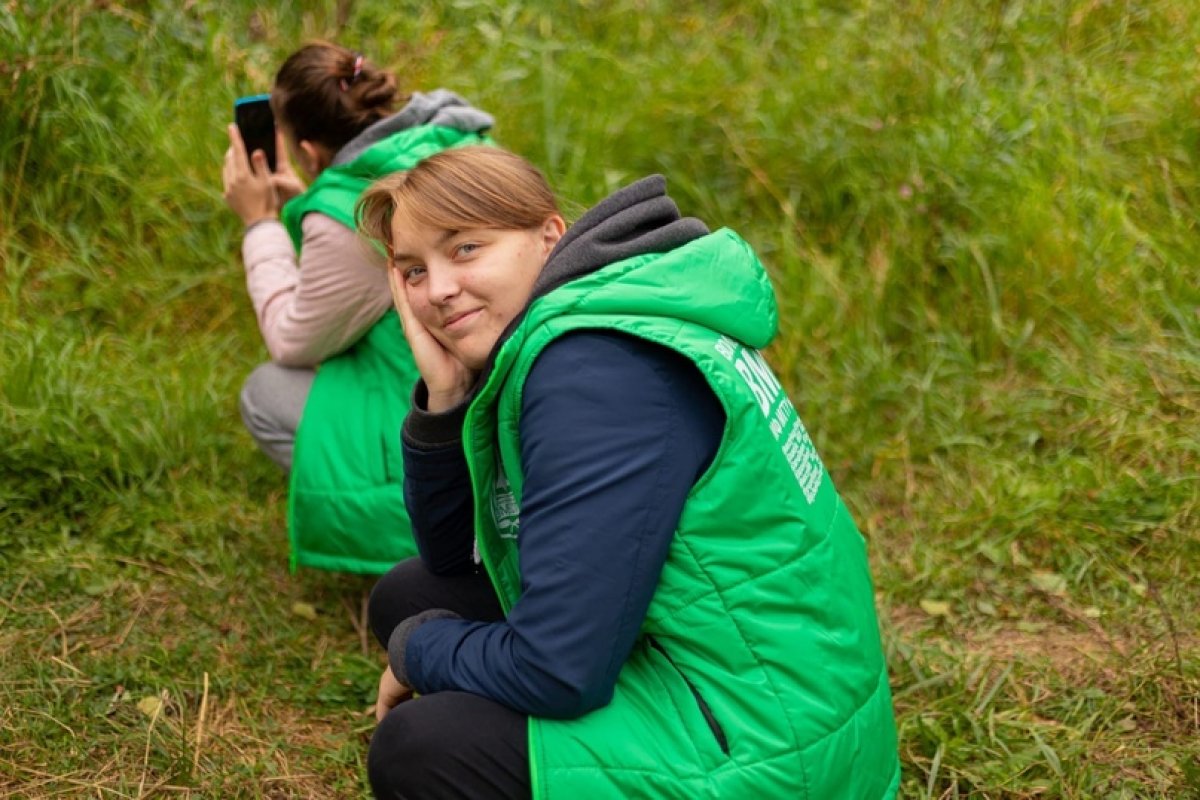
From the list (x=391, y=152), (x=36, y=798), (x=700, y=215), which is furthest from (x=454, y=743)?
(x=700, y=215)

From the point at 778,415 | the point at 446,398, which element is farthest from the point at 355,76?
the point at 778,415

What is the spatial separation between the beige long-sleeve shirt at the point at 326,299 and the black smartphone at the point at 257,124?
0.40 metres

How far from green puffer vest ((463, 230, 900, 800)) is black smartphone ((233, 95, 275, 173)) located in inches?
62.5

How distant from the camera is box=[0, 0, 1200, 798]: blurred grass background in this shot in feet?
8.79

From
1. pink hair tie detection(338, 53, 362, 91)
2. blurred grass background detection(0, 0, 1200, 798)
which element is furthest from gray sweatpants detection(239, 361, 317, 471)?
pink hair tie detection(338, 53, 362, 91)

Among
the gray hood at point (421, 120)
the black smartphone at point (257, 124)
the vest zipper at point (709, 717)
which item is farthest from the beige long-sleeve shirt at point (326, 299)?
the vest zipper at point (709, 717)

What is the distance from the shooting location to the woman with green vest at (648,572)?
1.68m

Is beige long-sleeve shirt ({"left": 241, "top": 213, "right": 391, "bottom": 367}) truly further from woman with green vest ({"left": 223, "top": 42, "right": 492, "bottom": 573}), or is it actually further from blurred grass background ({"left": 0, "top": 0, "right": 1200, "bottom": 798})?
blurred grass background ({"left": 0, "top": 0, "right": 1200, "bottom": 798})

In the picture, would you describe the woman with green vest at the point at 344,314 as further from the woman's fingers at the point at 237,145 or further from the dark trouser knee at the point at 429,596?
the dark trouser knee at the point at 429,596

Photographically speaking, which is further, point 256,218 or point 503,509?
point 256,218

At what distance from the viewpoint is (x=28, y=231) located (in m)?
4.07

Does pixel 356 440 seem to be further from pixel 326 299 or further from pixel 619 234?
pixel 619 234

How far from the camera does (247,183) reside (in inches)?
123

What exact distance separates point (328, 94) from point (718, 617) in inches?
65.9
